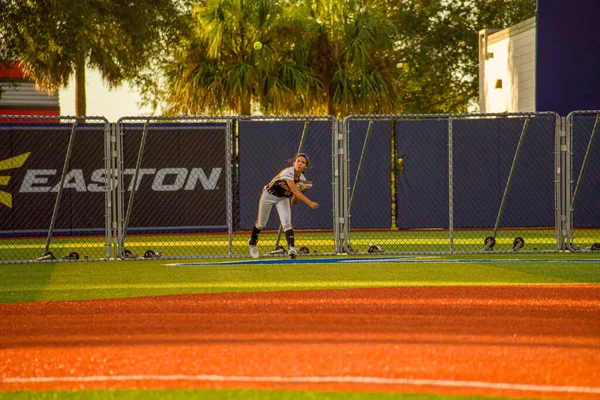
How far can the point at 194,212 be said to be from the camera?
23328 mm

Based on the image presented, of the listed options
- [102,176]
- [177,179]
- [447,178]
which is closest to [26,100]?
[102,176]

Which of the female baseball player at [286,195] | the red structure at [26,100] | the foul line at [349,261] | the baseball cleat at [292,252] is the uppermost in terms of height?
the red structure at [26,100]

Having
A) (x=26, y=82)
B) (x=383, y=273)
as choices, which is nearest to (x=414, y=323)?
(x=383, y=273)

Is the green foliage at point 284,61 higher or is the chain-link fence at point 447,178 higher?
the green foliage at point 284,61

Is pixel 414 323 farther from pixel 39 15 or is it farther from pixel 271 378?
pixel 39 15

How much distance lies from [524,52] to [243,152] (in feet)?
33.5

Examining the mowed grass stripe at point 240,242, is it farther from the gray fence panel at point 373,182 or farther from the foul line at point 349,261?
the foul line at point 349,261

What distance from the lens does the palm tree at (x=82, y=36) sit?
90.7 feet

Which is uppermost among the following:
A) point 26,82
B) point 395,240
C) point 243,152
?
point 26,82

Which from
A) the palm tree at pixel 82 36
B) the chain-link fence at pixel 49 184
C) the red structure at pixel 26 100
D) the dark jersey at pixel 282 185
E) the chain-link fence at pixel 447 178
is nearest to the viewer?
the dark jersey at pixel 282 185

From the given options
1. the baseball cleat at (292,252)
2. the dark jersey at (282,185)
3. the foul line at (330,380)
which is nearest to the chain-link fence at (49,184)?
the baseball cleat at (292,252)

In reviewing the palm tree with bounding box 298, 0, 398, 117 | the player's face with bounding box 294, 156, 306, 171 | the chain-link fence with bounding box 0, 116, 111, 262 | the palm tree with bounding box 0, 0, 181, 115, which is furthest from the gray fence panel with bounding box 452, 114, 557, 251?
the palm tree with bounding box 298, 0, 398, 117

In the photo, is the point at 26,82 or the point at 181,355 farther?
the point at 26,82

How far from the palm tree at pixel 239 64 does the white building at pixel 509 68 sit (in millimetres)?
5518
